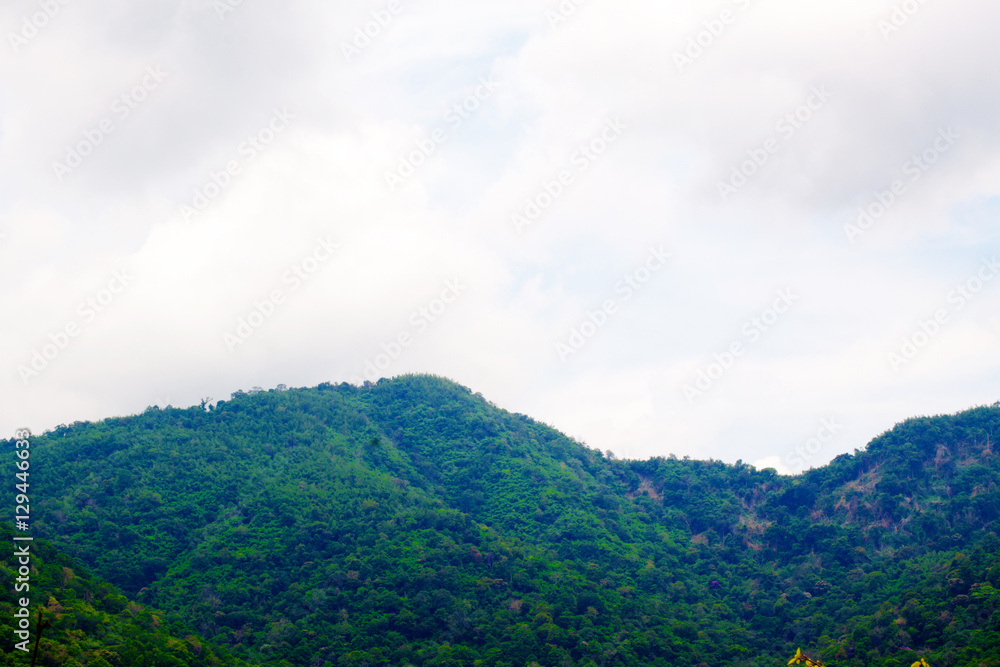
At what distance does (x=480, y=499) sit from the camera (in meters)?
82.4

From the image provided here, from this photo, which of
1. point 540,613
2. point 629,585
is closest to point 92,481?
point 540,613

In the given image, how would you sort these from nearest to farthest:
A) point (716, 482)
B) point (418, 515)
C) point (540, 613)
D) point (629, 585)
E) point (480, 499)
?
point (540, 613) < point (629, 585) < point (418, 515) < point (480, 499) < point (716, 482)

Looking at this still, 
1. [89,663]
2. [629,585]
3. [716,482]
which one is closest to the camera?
[89,663]

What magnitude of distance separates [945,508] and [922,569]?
10.1 m

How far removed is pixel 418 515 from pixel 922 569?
40.5 meters

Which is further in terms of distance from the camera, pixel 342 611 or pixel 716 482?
pixel 716 482

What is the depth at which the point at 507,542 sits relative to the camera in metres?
70.4

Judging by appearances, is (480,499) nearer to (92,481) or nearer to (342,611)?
(342,611)

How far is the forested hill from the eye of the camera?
181 ft

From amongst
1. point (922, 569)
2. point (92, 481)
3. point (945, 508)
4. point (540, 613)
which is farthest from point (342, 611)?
point (945, 508)

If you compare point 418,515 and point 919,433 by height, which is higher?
point 919,433

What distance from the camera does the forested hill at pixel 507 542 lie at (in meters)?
55.1

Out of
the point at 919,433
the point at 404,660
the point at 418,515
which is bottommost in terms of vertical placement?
the point at 404,660

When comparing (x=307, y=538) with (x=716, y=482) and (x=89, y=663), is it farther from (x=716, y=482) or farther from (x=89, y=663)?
(x=716, y=482)
